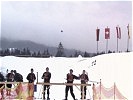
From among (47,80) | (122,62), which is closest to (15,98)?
(47,80)

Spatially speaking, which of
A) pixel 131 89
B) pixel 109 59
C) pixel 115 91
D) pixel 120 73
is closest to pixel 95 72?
pixel 109 59

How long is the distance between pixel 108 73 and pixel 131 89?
23.6 ft

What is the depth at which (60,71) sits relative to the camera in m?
40.4

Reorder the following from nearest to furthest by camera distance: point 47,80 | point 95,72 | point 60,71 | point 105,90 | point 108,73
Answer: point 47,80 → point 105,90 → point 108,73 → point 95,72 → point 60,71

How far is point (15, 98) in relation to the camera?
18812mm

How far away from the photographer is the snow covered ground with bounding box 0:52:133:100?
2648cm

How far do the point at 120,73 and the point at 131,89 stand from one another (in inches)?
202

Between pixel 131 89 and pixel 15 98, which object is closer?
pixel 15 98

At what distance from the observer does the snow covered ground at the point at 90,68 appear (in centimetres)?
2648

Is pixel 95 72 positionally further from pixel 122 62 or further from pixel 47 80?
pixel 47 80

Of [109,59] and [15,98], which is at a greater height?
[109,59]

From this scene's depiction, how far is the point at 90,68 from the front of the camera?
123 ft

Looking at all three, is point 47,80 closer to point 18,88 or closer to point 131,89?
point 18,88

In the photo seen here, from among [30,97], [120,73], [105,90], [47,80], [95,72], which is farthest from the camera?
[95,72]
